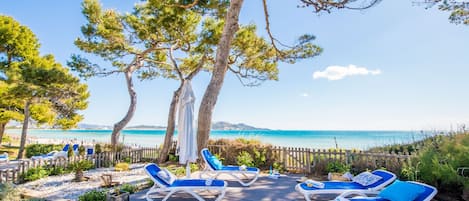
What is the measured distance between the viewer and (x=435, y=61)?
13.0 metres

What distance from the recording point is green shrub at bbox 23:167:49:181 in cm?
720

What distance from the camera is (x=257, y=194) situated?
528cm

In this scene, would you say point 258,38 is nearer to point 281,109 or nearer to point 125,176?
point 125,176

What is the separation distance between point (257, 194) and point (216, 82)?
4237mm

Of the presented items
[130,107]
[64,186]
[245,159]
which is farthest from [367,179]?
[130,107]

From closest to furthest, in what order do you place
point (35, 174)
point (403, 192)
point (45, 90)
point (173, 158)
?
1. point (403, 192)
2. point (35, 174)
3. point (45, 90)
4. point (173, 158)

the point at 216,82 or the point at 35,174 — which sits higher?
the point at 216,82

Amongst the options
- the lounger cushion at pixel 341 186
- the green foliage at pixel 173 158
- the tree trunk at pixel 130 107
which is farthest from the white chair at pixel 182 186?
the tree trunk at pixel 130 107

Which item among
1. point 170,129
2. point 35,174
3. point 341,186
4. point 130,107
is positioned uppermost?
point 130,107

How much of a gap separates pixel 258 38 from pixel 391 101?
29.4 m

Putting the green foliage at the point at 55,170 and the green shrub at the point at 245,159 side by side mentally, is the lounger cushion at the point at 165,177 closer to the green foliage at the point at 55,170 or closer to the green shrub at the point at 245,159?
the green shrub at the point at 245,159

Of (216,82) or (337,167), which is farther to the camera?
(216,82)

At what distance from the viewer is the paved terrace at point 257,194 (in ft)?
16.1

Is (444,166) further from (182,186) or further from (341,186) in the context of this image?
(182,186)
